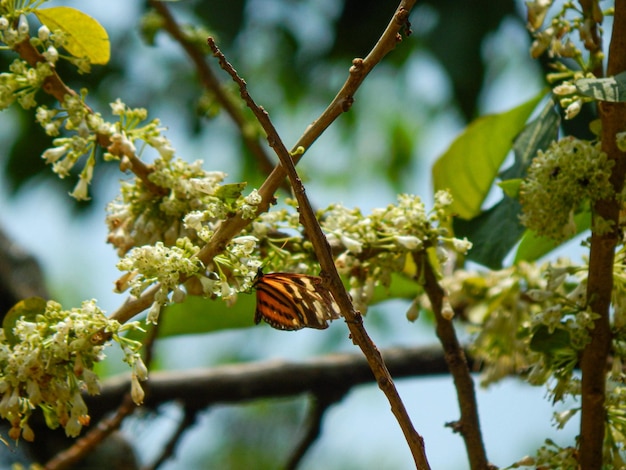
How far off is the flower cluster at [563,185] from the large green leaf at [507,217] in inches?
9.0

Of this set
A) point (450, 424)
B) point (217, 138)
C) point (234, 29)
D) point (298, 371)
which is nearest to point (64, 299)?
point (217, 138)

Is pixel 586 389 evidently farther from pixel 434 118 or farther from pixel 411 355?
pixel 434 118

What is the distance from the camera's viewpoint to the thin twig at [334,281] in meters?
0.96

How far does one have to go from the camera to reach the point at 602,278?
1257mm

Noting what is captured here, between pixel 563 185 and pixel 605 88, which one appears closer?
pixel 605 88

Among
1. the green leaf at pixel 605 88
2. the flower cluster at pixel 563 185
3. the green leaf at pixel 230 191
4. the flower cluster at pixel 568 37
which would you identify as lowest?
the green leaf at pixel 230 191

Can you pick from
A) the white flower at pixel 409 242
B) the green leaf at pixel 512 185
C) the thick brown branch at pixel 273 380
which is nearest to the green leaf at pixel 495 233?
the green leaf at pixel 512 185

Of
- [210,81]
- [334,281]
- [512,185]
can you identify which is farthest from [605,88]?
[210,81]

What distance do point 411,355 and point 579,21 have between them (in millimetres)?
1448

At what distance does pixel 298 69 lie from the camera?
3.83 metres

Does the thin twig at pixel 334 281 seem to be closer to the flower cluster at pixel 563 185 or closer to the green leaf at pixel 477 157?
the flower cluster at pixel 563 185

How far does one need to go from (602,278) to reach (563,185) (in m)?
0.14

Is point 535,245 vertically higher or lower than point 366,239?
higher

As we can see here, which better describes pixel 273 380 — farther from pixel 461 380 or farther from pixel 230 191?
pixel 230 191
